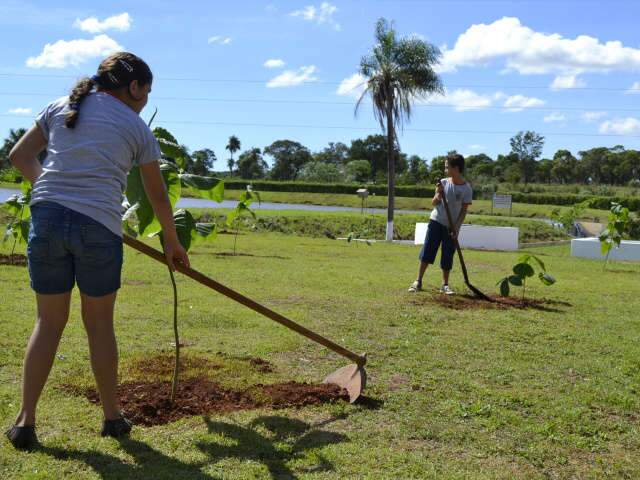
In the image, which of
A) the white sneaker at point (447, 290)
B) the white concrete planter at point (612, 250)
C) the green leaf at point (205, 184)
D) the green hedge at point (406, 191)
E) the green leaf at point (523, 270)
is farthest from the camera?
the green hedge at point (406, 191)

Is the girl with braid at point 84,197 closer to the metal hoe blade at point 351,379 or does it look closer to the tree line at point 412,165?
the metal hoe blade at point 351,379

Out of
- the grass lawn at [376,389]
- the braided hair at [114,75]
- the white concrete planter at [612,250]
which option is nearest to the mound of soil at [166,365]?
the grass lawn at [376,389]

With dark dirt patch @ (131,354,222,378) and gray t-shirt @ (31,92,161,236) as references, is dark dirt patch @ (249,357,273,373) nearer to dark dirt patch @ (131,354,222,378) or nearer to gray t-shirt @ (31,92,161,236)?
dark dirt patch @ (131,354,222,378)

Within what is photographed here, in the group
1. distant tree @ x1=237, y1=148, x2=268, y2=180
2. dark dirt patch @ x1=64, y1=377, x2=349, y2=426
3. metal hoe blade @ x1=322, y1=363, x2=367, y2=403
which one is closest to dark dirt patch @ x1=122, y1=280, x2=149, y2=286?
dark dirt patch @ x1=64, y1=377, x2=349, y2=426

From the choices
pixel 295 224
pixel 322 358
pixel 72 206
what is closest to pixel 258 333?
pixel 322 358

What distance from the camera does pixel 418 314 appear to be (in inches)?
311

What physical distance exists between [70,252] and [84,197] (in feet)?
0.96

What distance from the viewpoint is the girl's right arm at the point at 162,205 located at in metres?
3.57

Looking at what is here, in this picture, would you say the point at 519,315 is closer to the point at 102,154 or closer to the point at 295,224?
the point at 102,154

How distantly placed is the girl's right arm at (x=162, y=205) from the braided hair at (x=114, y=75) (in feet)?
1.45

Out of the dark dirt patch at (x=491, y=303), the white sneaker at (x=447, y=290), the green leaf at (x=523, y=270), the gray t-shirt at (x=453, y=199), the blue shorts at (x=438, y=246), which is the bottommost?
the dark dirt patch at (x=491, y=303)

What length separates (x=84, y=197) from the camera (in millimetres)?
3373

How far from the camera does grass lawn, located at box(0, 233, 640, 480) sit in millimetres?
3521

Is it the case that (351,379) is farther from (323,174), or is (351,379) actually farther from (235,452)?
(323,174)
